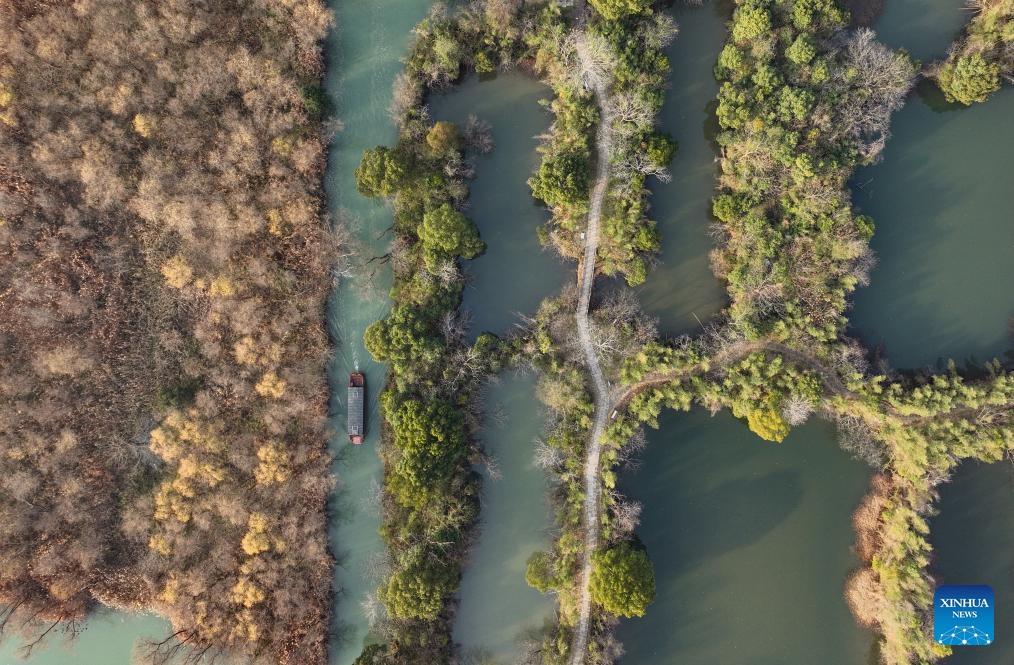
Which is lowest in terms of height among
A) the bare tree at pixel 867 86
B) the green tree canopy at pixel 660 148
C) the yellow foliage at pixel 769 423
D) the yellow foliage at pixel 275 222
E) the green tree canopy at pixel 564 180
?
the yellow foliage at pixel 769 423

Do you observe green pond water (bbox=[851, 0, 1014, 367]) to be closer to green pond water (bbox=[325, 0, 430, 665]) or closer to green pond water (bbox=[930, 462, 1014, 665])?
green pond water (bbox=[930, 462, 1014, 665])

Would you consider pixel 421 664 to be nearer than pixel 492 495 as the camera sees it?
Yes

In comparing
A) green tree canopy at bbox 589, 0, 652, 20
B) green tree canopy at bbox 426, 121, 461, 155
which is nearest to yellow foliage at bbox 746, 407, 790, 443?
green tree canopy at bbox 426, 121, 461, 155

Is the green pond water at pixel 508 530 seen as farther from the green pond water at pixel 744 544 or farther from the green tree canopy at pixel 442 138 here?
the green tree canopy at pixel 442 138

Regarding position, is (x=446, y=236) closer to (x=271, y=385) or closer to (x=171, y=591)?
(x=271, y=385)

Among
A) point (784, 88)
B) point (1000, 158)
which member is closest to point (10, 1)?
point (784, 88)

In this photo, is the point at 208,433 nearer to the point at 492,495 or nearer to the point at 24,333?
the point at 24,333

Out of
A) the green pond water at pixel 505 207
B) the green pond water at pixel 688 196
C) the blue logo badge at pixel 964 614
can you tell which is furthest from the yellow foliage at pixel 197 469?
the blue logo badge at pixel 964 614

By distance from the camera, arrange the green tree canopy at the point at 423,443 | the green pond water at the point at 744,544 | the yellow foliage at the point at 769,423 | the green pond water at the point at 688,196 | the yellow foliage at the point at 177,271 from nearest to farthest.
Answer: the green tree canopy at the point at 423,443, the yellow foliage at the point at 769,423, the yellow foliage at the point at 177,271, the green pond water at the point at 688,196, the green pond water at the point at 744,544
